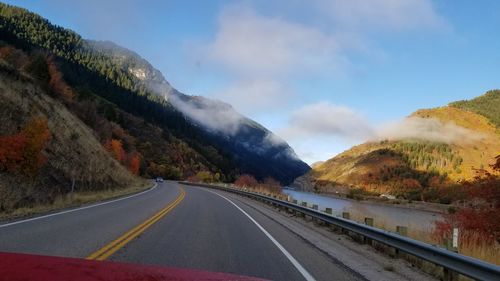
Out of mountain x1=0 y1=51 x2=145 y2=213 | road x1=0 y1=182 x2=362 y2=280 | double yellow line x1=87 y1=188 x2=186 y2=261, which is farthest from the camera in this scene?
mountain x1=0 y1=51 x2=145 y2=213

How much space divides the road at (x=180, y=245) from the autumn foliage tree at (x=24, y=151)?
26.5 ft

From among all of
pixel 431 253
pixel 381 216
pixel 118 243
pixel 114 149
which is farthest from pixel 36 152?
pixel 114 149

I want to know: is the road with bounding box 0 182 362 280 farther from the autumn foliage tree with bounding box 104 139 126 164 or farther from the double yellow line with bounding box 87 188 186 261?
the autumn foliage tree with bounding box 104 139 126 164

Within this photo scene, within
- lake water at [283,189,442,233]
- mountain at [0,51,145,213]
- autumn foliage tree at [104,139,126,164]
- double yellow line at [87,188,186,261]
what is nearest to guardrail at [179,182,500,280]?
lake water at [283,189,442,233]

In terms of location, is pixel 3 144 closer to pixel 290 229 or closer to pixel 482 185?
pixel 290 229

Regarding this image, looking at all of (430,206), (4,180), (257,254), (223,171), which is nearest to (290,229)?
(257,254)

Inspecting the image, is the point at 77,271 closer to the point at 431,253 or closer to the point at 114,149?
the point at 431,253

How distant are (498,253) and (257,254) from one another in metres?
4.92

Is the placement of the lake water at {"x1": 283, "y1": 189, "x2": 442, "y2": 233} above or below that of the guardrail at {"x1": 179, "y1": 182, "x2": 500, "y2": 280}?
above

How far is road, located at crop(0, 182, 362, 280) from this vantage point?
342 inches

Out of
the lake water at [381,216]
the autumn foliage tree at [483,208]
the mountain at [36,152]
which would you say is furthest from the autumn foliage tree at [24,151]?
the autumn foliage tree at [483,208]

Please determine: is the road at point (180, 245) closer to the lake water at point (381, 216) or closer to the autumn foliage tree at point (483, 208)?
the lake water at point (381, 216)

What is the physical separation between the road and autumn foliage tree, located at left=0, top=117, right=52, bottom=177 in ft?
26.5

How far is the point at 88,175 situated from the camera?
3369 centimetres
